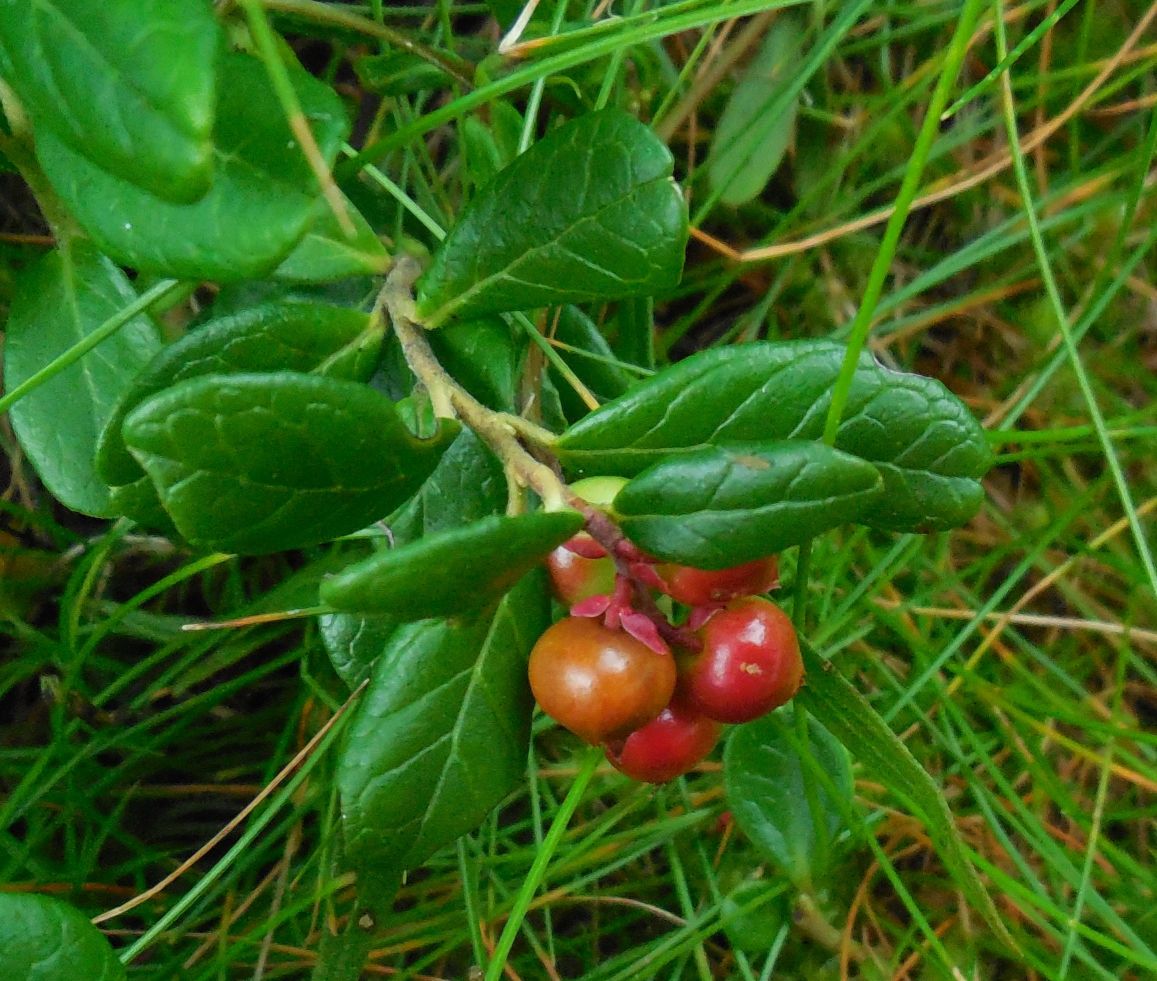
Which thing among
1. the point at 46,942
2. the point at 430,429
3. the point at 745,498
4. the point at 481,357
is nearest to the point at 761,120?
the point at 481,357

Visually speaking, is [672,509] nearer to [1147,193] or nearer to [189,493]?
[189,493]

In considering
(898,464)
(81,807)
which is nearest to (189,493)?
(898,464)

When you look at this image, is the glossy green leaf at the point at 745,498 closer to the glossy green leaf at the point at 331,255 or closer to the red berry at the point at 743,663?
the red berry at the point at 743,663

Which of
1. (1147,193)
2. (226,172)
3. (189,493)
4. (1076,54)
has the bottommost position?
(1147,193)

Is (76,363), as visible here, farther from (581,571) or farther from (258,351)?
(581,571)

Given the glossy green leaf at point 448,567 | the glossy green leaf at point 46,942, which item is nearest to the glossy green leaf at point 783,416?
the glossy green leaf at point 448,567

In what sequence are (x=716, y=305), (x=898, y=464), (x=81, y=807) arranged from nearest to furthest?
(x=898, y=464)
(x=81, y=807)
(x=716, y=305)

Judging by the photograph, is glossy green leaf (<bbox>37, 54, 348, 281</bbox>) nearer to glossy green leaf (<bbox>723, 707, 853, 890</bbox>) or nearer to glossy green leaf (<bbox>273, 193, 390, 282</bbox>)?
glossy green leaf (<bbox>273, 193, 390, 282</bbox>)
